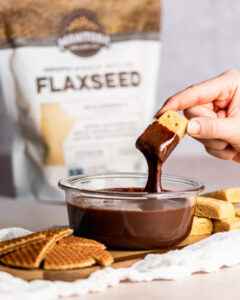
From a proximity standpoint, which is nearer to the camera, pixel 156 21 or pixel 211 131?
pixel 211 131

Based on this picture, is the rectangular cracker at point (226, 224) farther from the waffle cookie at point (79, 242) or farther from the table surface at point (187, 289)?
the waffle cookie at point (79, 242)

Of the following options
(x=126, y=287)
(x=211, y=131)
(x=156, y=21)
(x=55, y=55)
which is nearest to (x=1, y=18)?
(x=55, y=55)

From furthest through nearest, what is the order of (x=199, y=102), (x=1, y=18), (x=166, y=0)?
(x=166, y=0) → (x=1, y=18) → (x=199, y=102)

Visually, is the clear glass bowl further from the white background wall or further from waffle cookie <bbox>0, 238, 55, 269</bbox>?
the white background wall

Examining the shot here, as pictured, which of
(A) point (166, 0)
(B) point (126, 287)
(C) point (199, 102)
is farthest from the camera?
(A) point (166, 0)

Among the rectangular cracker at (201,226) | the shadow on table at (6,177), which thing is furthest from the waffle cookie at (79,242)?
the shadow on table at (6,177)

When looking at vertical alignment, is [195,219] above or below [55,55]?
below

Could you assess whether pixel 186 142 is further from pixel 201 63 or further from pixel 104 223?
pixel 104 223

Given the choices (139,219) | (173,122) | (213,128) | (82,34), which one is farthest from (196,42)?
(139,219)
